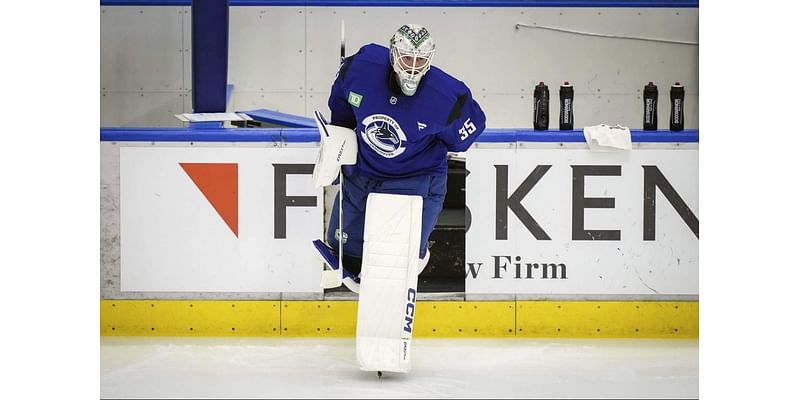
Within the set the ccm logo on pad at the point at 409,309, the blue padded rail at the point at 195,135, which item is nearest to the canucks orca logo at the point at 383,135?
the ccm logo on pad at the point at 409,309

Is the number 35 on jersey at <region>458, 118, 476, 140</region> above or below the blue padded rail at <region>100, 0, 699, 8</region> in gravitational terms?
below

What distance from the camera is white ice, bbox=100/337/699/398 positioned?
4117mm

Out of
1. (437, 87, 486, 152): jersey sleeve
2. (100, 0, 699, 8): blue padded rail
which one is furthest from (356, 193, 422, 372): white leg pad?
(100, 0, 699, 8): blue padded rail

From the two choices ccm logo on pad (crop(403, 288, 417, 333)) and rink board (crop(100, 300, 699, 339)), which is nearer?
ccm logo on pad (crop(403, 288, 417, 333))

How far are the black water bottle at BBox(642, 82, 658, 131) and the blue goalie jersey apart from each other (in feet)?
5.17

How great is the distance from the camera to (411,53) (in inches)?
157

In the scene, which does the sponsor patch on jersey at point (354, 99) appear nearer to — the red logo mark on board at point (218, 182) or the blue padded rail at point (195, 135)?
the blue padded rail at point (195, 135)

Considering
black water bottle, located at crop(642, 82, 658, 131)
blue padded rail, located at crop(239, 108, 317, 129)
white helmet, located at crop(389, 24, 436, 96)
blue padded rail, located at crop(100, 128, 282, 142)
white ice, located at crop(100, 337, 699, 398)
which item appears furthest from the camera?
blue padded rail, located at crop(239, 108, 317, 129)

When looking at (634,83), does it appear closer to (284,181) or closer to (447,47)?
(447,47)

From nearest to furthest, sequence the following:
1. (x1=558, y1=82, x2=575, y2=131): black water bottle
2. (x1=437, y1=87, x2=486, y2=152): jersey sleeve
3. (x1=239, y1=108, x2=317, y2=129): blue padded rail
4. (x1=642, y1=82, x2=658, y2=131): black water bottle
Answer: (x1=437, y1=87, x2=486, y2=152): jersey sleeve < (x1=558, y1=82, x2=575, y2=131): black water bottle < (x1=642, y1=82, x2=658, y2=131): black water bottle < (x1=239, y1=108, x2=317, y2=129): blue padded rail

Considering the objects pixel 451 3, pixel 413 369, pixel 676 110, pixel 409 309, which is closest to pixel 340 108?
pixel 409 309

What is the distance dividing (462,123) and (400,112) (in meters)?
0.26

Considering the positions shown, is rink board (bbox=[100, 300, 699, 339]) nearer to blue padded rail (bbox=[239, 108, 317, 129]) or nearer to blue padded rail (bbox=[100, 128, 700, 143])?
blue padded rail (bbox=[100, 128, 700, 143])
